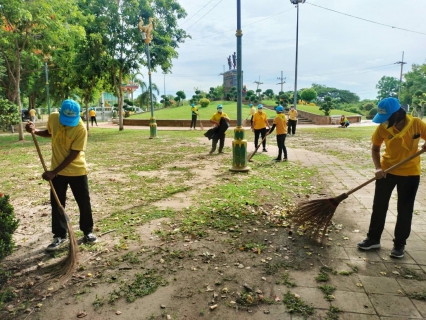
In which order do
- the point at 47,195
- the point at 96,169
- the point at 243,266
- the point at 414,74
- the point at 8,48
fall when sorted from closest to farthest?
the point at 243,266
the point at 47,195
the point at 96,169
the point at 8,48
the point at 414,74

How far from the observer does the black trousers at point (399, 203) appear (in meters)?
3.43

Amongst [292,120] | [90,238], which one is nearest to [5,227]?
[90,238]

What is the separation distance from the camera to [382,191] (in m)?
3.63

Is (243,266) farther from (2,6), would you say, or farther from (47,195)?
(2,6)

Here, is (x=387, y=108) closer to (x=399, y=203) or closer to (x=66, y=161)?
(x=399, y=203)

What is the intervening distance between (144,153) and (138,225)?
724 centimetres

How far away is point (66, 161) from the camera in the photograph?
3.58 meters

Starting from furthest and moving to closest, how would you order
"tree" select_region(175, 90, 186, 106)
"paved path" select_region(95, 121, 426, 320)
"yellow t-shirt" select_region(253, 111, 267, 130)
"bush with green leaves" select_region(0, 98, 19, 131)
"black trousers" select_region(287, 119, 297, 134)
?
"tree" select_region(175, 90, 186, 106), "black trousers" select_region(287, 119, 297, 134), "bush with green leaves" select_region(0, 98, 19, 131), "yellow t-shirt" select_region(253, 111, 267, 130), "paved path" select_region(95, 121, 426, 320)

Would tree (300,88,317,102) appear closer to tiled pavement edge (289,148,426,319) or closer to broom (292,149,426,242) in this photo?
tiled pavement edge (289,148,426,319)

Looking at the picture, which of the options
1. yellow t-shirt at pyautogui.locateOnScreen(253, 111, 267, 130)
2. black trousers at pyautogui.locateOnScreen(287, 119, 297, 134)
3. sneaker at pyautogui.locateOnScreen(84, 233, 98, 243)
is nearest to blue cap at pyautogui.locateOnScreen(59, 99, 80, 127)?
sneaker at pyautogui.locateOnScreen(84, 233, 98, 243)

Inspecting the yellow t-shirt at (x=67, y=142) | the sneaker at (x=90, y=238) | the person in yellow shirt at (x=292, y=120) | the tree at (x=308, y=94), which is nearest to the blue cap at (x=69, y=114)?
the yellow t-shirt at (x=67, y=142)

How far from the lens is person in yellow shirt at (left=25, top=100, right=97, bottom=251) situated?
11.6 ft

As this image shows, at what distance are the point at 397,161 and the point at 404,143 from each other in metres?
0.22

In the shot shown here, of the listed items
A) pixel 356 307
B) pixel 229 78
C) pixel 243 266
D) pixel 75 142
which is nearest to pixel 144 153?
pixel 75 142
